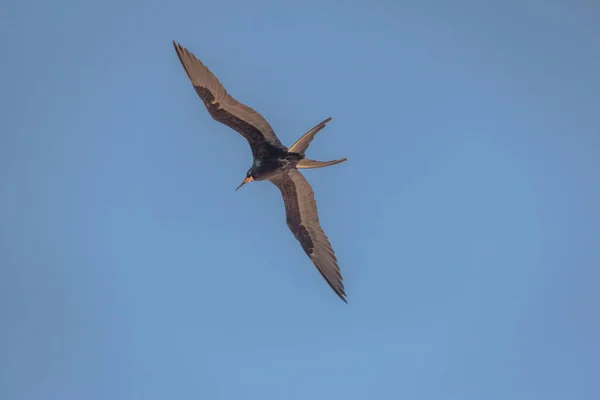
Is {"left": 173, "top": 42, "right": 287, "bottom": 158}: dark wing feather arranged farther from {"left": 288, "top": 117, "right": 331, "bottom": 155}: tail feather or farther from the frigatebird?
{"left": 288, "top": 117, "right": 331, "bottom": 155}: tail feather

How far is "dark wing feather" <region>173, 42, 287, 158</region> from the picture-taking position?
19125 mm

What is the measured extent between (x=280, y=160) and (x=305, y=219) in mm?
1954

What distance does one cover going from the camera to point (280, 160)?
2006 centimetres

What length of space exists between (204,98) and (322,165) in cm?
326

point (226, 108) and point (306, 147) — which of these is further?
point (306, 147)

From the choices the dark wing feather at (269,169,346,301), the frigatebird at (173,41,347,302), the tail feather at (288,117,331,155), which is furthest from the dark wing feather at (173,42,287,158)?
the dark wing feather at (269,169,346,301)

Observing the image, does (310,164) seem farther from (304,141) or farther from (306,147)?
(304,141)

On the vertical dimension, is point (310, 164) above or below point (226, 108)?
below

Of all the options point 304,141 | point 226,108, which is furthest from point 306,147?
point 226,108

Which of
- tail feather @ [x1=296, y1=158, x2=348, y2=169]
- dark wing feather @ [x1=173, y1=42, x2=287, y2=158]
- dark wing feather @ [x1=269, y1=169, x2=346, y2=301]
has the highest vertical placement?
dark wing feather @ [x1=173, y1=42, x2=287, y2=158]

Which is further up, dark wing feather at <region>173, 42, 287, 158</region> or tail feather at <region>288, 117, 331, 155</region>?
dark wing feather at <region>173, 42, 287, 158</region>

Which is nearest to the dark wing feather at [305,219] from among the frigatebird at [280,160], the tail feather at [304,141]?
the frigatebird at [280,160]

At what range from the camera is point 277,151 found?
20094 mm

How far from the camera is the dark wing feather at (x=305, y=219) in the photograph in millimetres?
20781
